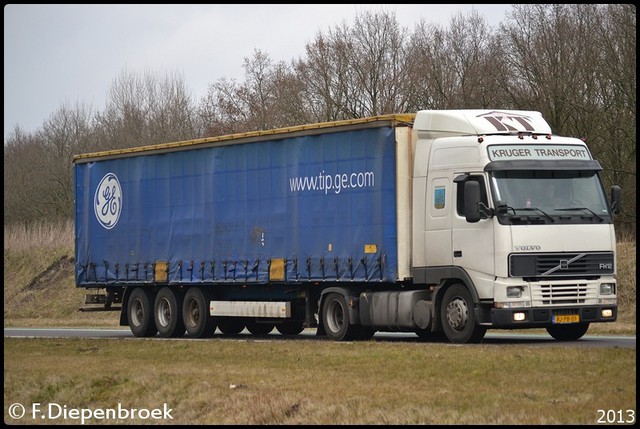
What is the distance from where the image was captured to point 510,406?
13.7 meters

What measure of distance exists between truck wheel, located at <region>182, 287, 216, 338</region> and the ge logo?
131 inches

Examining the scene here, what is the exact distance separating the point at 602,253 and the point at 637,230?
15.1 meters

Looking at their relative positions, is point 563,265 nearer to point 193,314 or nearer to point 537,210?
point 537,210

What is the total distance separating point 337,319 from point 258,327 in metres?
5.59

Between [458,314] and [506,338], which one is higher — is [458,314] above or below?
above

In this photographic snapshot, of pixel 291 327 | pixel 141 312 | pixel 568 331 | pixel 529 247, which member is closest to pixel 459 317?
pixel 529 247

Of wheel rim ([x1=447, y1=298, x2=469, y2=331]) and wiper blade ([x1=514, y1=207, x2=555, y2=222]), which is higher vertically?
wiper blade ([x1=514, y1=207, x2=555, y2=222])

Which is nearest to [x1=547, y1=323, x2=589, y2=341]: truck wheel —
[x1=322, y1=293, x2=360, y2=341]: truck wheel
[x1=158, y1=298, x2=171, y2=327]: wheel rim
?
[x1=322, y1=293, x2=360, y2=341]: truck wheel

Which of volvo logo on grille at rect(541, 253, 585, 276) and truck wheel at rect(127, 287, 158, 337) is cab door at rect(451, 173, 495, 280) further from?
truck wheel at rect(127, 287, 158, 337)

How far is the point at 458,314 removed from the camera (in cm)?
2244

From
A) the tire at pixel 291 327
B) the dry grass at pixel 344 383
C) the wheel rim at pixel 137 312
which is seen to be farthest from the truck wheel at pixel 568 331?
the wheel rim at pixel 137 312

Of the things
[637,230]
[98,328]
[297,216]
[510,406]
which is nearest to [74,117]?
[98,328]

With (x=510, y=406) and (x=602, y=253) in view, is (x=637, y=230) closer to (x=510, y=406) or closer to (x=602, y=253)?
(x=602, y=253)

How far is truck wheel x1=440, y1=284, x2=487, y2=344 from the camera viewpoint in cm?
2216
